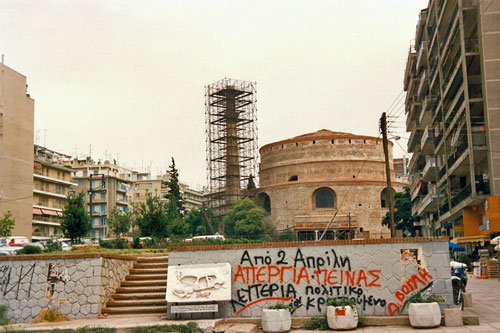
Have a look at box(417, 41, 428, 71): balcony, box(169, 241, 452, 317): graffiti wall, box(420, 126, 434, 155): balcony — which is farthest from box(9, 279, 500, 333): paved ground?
box(417, 41, 428, 71): balcony

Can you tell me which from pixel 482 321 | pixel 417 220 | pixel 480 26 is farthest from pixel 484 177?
pixel 417 220

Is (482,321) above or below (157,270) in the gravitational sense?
below

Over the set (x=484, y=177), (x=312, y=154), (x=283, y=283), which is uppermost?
(x=312, y=154)

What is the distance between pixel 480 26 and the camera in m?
32.2

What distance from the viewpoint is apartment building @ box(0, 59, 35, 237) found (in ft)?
213

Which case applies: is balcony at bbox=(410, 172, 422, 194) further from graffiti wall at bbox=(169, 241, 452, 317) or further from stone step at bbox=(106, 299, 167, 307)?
stone step at bbox=(106, 299, 167, 307)

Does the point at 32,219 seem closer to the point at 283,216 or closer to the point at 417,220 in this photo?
the point at 283,216

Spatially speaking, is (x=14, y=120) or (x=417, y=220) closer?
(x=417, y=220)


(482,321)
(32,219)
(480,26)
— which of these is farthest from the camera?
(32,219)

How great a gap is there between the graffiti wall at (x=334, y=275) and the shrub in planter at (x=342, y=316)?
0.89 metres

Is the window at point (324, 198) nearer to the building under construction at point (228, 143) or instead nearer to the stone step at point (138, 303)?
the building under construction at point (228, 143)

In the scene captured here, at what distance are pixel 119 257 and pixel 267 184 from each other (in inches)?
2666

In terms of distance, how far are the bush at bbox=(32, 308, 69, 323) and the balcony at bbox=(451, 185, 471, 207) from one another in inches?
1039

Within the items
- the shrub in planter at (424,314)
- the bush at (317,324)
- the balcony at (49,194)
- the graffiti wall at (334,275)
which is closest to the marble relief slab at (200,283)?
the graffiti wall at (334,275)
